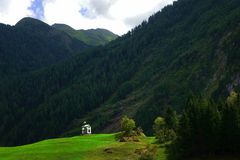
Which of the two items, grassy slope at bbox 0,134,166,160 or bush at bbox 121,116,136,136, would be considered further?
bush at bbox 121,116,136,136

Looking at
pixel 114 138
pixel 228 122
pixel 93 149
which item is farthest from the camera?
pixel 114 138

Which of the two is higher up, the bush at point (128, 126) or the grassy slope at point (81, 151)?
the bush at point (128, 126)

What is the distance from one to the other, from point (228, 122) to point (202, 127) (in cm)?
548

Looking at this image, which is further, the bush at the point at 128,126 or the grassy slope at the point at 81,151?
the bush at the point at 128,126

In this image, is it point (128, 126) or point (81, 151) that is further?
point (128, 126)

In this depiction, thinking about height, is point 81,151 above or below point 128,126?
below

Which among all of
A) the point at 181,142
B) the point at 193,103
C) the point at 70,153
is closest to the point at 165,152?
the point at 181,142

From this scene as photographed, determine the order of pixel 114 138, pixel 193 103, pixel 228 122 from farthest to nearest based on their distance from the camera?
1. pixel 114 138
2. pixel 193 103
3. pixel 228 122

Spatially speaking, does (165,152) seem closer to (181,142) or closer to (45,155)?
(181,142)

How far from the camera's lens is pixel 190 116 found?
313 feet

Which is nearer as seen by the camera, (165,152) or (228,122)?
(228,122)

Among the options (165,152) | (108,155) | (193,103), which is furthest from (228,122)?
(108,155)

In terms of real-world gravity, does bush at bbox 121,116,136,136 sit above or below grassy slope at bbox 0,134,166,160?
above

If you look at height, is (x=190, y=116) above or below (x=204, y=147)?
above
